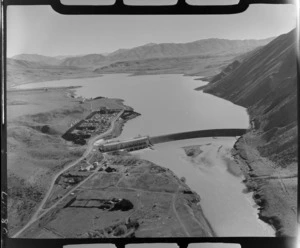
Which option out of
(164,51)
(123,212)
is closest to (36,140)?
(123,212)

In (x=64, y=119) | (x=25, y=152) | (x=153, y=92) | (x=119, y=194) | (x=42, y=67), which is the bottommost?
(x=119, y=194)

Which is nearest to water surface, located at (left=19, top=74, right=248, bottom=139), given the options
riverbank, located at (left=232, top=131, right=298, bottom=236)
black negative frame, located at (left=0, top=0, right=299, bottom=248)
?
riverbank, located at (left=232, top=131, right=298, bottom=236)

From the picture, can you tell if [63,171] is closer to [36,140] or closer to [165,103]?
[36,140]

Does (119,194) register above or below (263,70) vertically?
below

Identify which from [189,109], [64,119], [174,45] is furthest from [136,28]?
[64,119]

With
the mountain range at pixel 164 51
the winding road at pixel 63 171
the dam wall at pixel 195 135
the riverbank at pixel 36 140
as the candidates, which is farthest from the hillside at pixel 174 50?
the dam wall at pixel 195 135

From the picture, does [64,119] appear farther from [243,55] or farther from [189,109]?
[243,55]
